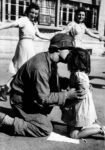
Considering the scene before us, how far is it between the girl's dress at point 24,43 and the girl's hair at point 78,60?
266 centimetres

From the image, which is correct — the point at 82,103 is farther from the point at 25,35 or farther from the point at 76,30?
the point at 76,30

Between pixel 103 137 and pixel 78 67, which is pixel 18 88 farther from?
pixel 103 137

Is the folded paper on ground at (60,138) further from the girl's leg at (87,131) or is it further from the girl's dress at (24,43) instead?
the girl's dress at (24,43)

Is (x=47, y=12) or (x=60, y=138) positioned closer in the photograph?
(x=60, y=138)

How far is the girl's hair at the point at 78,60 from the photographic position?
3996mm

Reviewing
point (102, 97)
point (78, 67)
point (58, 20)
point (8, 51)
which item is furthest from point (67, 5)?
point (78, 67)

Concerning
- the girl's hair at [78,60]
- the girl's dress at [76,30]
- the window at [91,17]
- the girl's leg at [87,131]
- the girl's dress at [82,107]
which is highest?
the window at [91,17]

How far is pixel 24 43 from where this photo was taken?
670cm

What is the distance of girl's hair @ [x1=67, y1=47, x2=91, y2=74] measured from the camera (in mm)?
3996

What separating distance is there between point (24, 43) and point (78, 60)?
2.89m

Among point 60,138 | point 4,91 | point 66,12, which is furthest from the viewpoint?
point 66,12

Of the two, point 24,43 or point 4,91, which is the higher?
point 24,43

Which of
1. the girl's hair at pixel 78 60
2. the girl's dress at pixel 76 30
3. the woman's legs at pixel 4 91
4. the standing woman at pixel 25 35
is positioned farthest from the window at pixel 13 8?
the girl's hair at pixel 78 60

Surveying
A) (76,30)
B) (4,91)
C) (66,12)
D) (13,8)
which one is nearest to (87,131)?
(4,91)
